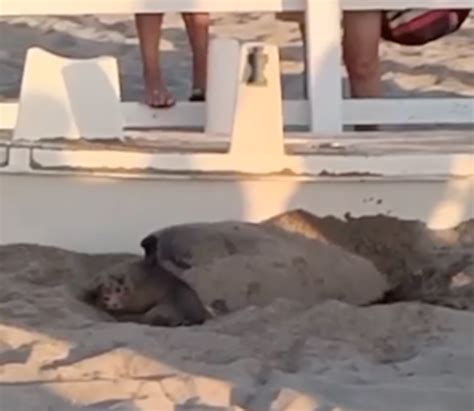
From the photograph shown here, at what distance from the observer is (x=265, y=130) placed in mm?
4516

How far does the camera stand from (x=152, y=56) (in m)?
5.60

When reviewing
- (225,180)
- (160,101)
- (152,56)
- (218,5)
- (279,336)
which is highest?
(218,5)

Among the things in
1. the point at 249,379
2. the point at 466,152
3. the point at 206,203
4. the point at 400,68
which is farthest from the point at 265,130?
the point at 400,68

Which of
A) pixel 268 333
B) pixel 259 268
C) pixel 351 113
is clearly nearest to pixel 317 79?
pixel 351 113

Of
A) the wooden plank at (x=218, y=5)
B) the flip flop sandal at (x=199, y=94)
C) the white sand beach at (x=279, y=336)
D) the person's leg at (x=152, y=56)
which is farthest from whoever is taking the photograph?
the flip flop sandal at (x=199, y=94)

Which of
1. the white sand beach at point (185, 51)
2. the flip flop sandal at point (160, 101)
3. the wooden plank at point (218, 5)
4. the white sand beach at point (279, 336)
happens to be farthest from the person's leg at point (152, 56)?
the white sand beach at point (185, 51)

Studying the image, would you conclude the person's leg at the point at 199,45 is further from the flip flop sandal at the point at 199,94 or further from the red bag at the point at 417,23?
the red bag at the point at 417,23

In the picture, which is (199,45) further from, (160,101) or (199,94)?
→ (160,101)

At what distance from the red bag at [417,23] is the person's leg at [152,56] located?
32.2 inches

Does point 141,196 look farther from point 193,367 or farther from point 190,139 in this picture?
point 193,367

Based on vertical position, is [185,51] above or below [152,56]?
below

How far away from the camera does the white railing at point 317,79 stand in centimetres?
523

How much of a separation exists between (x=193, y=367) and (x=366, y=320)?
0.60 m

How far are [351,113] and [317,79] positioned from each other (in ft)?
0.72
